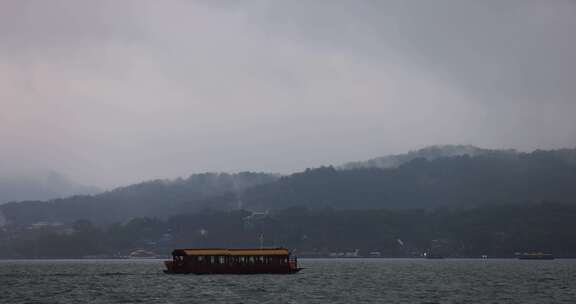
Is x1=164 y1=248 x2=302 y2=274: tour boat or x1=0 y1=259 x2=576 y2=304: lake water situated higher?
x1=164 y1=248 x2=302 y2=274: tour boat

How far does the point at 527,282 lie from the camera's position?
530 feet

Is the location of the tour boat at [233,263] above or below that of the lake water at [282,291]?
above

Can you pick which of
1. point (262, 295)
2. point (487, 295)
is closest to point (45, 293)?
point (262, 295)

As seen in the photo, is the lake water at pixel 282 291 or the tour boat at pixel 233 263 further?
the tour boat at pixel 233 263

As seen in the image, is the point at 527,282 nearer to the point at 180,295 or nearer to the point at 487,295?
the point at 487,295

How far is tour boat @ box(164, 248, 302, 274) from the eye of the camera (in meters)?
170

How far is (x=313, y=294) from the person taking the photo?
414 feet

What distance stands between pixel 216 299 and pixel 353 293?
23973mm

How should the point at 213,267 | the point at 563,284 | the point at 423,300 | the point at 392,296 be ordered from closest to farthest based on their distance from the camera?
the point at 423,300
the point at 392,296
the point at 563,284
the point at 213,267

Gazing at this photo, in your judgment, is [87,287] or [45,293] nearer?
[45,293]

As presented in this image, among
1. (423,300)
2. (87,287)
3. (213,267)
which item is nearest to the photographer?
(423,300)

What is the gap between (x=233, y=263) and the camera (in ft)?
558

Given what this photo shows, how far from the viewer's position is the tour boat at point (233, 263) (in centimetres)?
16975

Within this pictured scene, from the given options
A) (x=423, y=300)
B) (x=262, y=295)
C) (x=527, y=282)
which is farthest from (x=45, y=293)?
(x=527, y=282)
